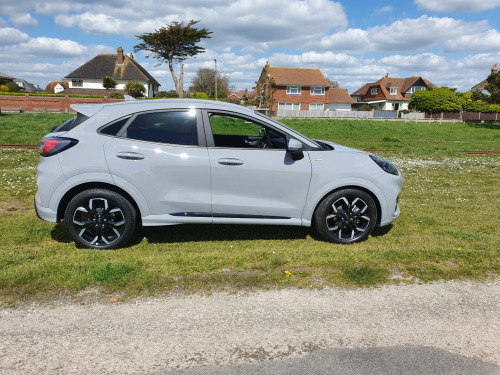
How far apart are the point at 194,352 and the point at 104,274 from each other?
1.50 metres

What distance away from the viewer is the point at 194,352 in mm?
2840

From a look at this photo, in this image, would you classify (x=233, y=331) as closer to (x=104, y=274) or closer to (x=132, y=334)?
(x=132, y=334)

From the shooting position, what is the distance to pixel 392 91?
81.4 meters

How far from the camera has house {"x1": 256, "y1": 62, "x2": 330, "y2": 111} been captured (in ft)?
191

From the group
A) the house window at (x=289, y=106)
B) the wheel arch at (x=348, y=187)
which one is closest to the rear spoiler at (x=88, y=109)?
the wheel arch at (x=348, y=187)

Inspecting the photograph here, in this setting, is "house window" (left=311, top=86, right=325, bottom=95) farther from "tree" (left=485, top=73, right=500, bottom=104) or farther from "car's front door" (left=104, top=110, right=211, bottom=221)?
"car's front door" (left=104, top=110, right=211, bottom=221)

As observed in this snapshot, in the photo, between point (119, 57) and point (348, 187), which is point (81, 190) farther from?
point (119, 57)

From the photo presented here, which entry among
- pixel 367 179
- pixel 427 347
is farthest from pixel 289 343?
pixel 367 179

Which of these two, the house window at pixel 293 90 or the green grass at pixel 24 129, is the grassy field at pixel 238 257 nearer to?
the green grass at pixel 24 129

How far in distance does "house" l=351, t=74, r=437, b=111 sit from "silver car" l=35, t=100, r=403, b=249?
77075mm

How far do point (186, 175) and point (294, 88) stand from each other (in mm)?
58110

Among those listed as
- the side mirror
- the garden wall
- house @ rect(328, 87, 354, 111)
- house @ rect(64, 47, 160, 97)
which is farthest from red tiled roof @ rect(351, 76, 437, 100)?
the side mirror

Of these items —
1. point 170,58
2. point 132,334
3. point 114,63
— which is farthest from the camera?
point 114,63

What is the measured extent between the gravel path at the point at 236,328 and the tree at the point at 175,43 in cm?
4847
